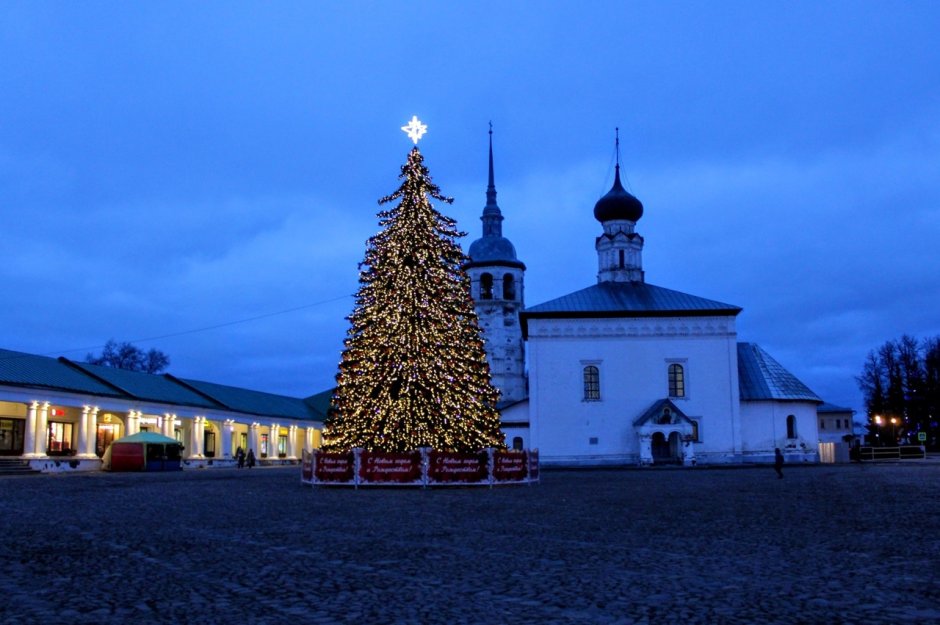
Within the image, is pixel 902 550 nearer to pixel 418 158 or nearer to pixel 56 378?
pixel 418 158

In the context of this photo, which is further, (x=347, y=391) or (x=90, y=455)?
(x=90, y=455)

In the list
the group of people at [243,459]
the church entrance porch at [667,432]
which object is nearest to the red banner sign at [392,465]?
the church entrance porch at [667,432]

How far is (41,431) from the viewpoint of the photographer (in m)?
41.1

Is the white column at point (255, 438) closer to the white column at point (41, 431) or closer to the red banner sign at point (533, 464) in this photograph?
the white column at point (41, 431)

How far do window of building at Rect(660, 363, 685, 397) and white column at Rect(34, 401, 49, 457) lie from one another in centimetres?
3336

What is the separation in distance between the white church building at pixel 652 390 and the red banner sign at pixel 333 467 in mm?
25659

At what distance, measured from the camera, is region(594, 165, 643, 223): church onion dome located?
6009cm

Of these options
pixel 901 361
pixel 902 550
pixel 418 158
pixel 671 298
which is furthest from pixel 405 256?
pixel 901 361

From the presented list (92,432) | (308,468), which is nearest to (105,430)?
(92,432)

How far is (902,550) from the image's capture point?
10.0 metres

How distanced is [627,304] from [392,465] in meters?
30.8

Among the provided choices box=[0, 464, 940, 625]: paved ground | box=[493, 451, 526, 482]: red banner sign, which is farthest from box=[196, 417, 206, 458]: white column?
box=[0, 464, 940, 625]: paved ground

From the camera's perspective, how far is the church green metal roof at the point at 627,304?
168 ft

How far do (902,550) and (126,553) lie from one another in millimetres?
8836
